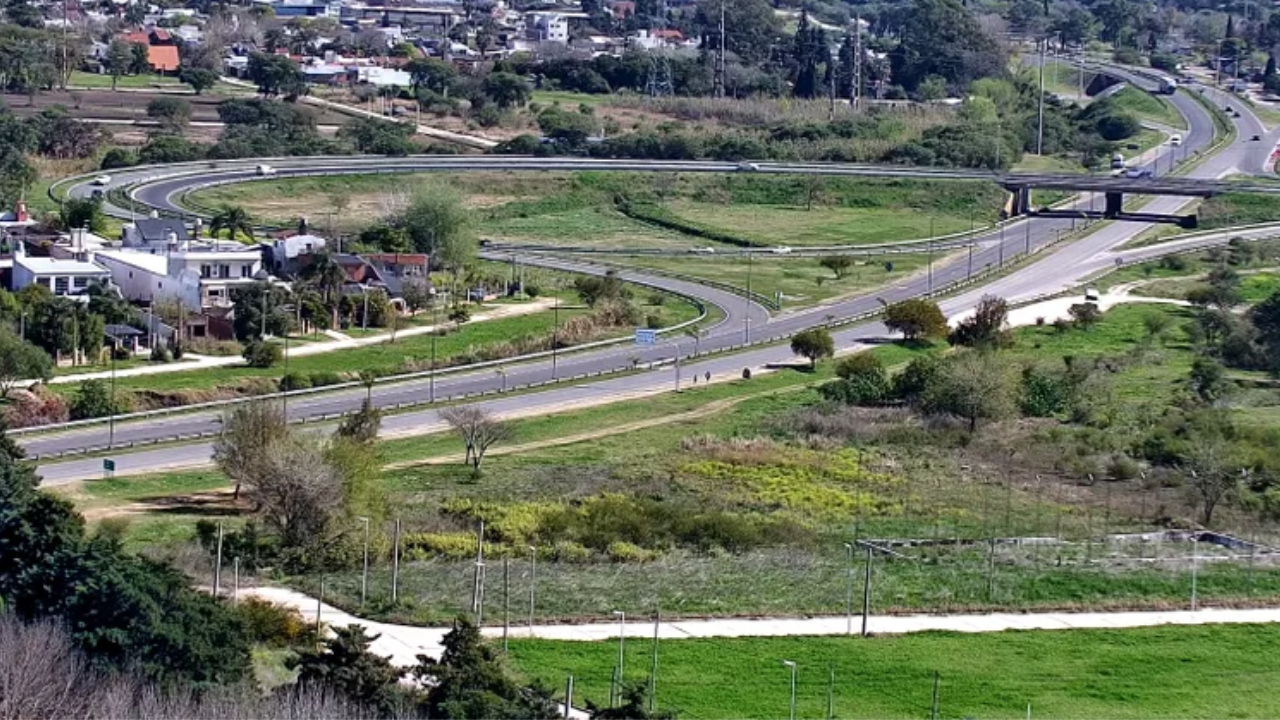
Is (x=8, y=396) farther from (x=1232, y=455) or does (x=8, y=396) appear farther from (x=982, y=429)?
(x=1232, y=455)

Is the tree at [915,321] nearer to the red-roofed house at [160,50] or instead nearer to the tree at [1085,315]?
the tree at [1085,315]

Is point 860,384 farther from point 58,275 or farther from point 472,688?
point 472,688

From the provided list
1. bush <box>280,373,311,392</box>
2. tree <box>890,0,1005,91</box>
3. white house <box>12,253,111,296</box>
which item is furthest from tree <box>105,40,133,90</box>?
bush <box>280,373,311,392</box>

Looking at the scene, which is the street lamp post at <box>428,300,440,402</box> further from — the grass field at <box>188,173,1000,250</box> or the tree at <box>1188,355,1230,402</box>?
the tree at <box>1188,355,1230,402</box>

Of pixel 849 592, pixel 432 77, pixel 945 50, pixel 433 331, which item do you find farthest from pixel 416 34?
pixel 849 592

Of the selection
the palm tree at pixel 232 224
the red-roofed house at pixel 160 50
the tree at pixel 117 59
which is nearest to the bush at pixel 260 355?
the palm tree at pixel 232 224

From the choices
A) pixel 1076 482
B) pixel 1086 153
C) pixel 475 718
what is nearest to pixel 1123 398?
pixel 1076 482
